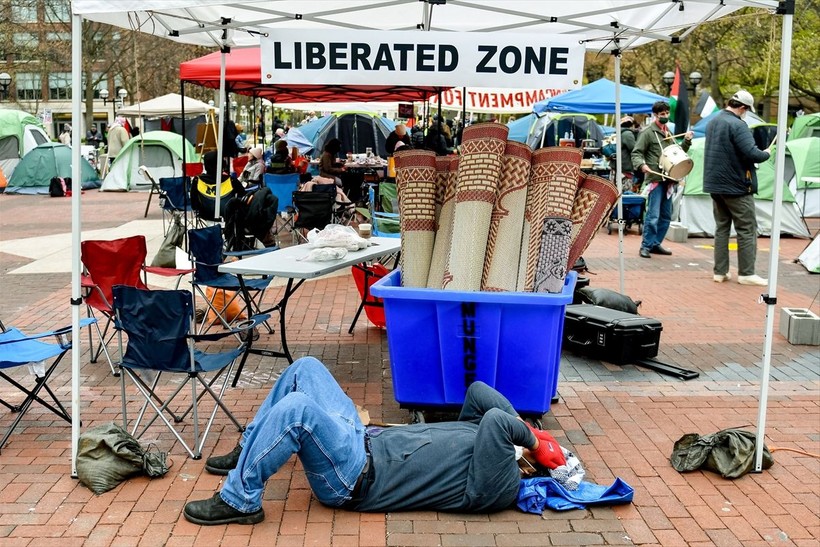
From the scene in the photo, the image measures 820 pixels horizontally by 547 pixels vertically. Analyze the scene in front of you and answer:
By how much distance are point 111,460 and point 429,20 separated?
4.07 m

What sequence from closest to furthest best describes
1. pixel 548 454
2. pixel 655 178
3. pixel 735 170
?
pixel 548 454 < pixel 735 170 < pixel 655 178

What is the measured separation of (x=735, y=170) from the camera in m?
8.91

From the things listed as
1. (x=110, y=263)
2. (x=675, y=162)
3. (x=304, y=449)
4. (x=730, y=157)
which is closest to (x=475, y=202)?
(x=304, y=449)

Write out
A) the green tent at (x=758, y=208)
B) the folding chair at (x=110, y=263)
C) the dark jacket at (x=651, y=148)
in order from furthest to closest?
1. the green tent at (x=758, y=208)
2. the dark jacket at (x=651, y=148)
3. the folding chair at (x=110, y=263)

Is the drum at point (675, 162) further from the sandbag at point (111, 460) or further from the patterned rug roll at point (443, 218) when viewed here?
the sandbag at point (111, 460)

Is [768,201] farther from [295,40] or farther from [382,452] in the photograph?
[382,452]

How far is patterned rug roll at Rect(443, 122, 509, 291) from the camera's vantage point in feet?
15.6

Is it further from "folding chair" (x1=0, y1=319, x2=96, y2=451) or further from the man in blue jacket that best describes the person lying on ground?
the man in blue jacket

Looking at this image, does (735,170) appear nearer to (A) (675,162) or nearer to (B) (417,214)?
(A) (675,162)

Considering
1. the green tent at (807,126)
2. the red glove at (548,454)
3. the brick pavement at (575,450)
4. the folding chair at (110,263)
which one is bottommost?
the brick pavement at (575,450)

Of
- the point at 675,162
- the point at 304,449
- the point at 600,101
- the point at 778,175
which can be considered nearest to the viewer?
the point at 304,449

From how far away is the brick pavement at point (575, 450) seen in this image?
3.75 m

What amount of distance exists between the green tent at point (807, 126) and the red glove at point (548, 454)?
17.1 meters

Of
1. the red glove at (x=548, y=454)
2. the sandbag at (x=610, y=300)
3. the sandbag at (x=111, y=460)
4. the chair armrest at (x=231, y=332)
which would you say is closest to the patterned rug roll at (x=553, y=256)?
the red glove at (x=548, y=454)
